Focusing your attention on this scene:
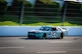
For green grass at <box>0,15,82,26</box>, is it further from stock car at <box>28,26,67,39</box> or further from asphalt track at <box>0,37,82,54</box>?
asphalt track at <box>0,37,82,54</box>

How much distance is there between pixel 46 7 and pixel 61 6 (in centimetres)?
139

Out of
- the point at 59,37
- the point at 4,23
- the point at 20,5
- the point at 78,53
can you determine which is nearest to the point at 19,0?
the point at 20,5

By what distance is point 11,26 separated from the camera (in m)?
23.5

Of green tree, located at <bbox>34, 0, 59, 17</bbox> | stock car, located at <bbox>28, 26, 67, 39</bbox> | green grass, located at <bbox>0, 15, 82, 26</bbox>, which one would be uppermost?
green tree, located at <bbox>34, 0, 59, 17</bbox>

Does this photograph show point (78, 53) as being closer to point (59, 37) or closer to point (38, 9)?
point (59, 37)

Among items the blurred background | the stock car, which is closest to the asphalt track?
the stock car

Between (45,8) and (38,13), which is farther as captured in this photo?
(45,8)

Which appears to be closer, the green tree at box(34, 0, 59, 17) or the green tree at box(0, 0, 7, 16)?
the green tree at box(0, 0, 7, 16)

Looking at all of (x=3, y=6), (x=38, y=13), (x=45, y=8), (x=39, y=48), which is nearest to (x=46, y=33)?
(x=38, y=13)

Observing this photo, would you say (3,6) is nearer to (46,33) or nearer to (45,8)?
(45,8)

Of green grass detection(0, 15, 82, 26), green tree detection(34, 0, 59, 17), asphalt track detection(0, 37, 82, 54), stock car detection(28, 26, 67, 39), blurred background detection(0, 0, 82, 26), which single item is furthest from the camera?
green tree detection(34, 0, 59, 17)

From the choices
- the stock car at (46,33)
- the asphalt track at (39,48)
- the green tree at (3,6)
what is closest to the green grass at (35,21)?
the green tree at (3,6)

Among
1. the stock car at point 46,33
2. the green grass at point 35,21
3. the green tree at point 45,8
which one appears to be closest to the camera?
the stock car at point 46,33

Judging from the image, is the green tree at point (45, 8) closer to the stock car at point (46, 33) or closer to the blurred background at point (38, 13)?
the blurred background at point (38, 13)
